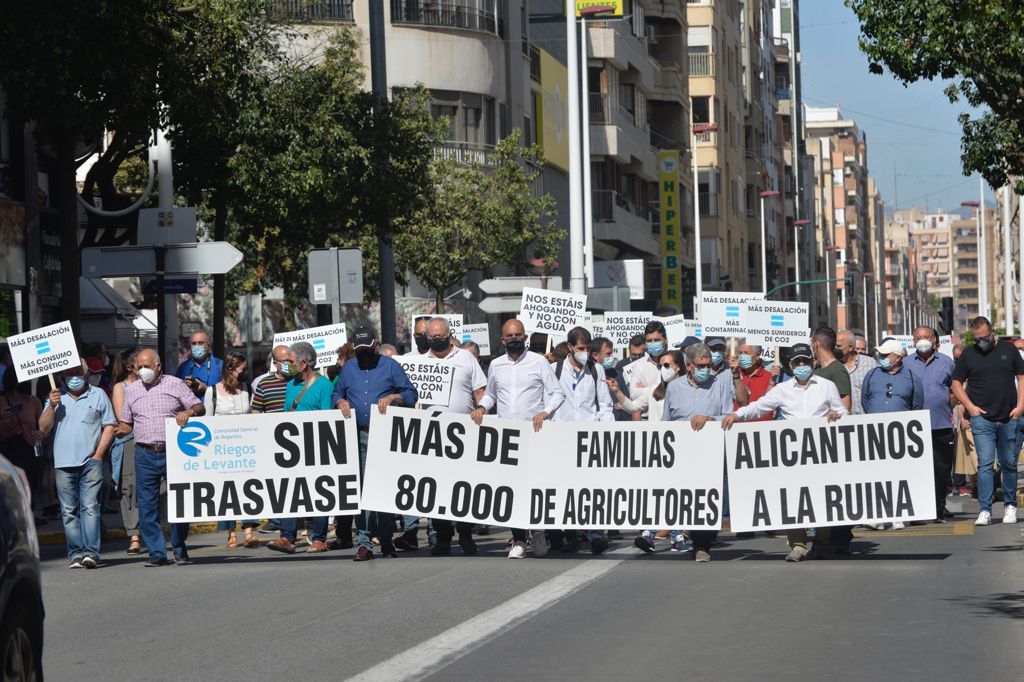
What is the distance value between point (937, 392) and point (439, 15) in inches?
1225

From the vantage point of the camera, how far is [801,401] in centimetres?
1495

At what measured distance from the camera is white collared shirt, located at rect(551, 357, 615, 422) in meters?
16.2

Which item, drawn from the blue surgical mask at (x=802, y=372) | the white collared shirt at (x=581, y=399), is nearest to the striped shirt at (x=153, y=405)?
the white collared shirt at (x=581, y=399)

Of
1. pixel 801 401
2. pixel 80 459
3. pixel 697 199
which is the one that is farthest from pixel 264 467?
pixel 697 199

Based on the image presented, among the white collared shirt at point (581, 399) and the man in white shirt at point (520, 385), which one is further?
the white collared shirt at point (581, 399)

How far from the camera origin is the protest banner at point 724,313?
2305cm

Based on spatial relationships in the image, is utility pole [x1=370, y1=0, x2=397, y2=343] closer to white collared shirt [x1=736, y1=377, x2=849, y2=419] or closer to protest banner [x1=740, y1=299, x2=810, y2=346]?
protest banner [x1=740, y1=299, x2=810, y2=346]

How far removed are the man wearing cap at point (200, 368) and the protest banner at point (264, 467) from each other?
12.2 feet

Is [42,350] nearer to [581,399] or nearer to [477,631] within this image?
[581,399]

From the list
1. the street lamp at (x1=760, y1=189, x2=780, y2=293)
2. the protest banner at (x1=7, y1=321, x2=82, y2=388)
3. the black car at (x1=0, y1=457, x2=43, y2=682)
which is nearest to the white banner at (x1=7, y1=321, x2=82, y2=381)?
the protest banner at (x1=7, y1=321, x2=82, y2=388)

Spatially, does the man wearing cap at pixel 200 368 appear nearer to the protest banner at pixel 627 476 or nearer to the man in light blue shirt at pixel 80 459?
the man in light blue shirt at pixel 80 459

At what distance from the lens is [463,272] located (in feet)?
141

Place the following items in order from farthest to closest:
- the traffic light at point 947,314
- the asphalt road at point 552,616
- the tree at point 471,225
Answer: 1. the traffic light at point 947,314
2. the tree at point 471,225
3. the asphalt road at point 552,616

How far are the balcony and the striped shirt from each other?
32.8m
